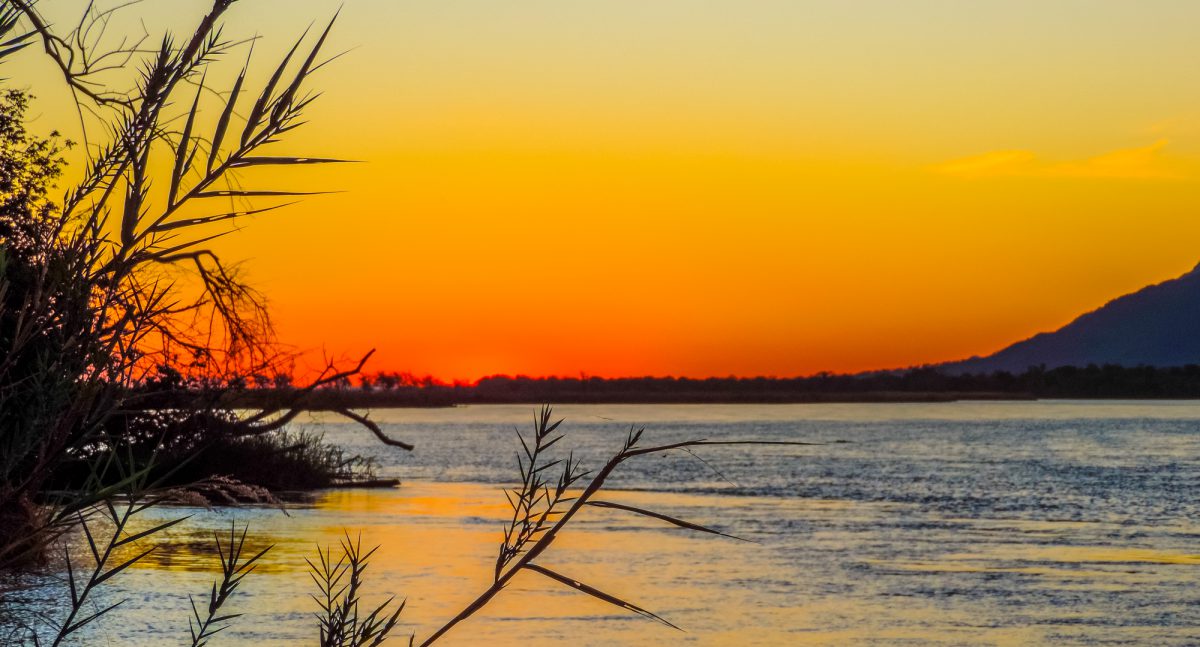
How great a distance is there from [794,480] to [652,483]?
5.45m

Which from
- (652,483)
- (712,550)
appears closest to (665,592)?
(712,550)

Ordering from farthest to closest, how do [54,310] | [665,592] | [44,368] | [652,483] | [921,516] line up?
[652,483] → [921,516] → [665,592] → [54,310] → [44,368]

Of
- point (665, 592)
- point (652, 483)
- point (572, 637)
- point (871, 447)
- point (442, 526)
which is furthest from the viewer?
point (871, 447)

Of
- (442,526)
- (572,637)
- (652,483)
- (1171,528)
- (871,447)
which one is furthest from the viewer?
(871,447)

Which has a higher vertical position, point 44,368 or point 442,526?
point 44,368

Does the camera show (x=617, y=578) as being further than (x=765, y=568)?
No

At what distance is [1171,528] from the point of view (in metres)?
32.9

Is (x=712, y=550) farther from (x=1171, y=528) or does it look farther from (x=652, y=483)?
(x=652, y=483)

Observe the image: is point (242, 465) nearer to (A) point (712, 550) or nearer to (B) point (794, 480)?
(A) point (712, 550)

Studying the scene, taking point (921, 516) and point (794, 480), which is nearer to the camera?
point (921, 516)

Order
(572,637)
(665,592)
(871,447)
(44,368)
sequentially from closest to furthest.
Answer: (44,368) < (572,637) < (665,592) < (871,447)

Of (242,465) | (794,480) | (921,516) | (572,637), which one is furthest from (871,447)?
(572,637)

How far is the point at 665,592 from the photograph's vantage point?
20406mm

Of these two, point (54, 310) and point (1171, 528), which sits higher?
point (54, 310)
